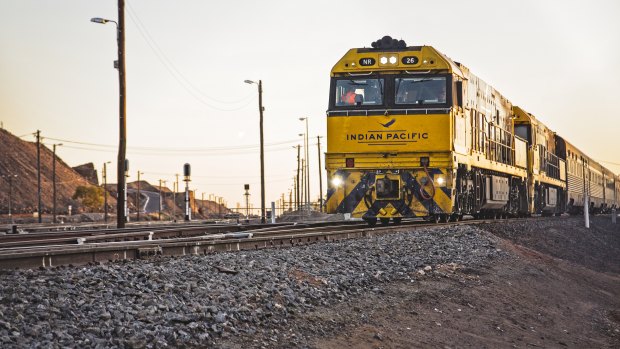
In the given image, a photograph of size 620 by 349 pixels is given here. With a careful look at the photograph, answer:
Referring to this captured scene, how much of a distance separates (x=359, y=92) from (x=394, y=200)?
9.51 ft

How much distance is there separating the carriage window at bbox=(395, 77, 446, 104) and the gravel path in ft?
24.1

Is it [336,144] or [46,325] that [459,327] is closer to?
[46,325]

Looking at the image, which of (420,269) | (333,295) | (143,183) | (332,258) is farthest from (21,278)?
(143,183)

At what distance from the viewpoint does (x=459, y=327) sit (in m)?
9.20

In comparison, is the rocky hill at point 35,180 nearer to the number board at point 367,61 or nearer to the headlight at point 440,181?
the number board at point 367,61

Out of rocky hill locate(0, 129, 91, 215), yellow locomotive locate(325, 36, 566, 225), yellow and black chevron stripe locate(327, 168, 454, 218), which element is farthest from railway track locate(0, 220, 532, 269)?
rocky hill locate(0, 129, 91, 215)

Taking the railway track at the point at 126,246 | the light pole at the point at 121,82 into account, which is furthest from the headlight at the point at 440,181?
the light pole at the point at 121,82

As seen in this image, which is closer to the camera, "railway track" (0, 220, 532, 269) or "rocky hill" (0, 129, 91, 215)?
"railway track" (0, 220, 532, 269)

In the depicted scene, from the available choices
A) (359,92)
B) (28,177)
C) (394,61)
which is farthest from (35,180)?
(394,61)

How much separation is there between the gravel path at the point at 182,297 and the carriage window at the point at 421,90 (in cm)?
735

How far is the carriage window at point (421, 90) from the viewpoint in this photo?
18.0 m

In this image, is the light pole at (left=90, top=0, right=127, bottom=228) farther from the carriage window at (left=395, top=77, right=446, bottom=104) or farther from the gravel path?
the gravel path

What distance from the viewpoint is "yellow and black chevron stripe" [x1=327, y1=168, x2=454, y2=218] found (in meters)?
17.7

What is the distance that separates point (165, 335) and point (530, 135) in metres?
26.6
